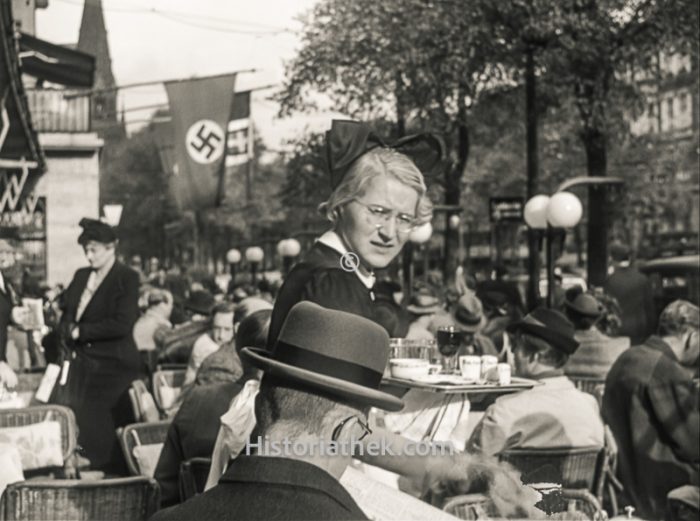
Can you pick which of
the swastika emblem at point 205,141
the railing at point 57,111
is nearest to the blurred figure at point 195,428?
the railing at point 57,111

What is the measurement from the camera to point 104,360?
22.8 ft

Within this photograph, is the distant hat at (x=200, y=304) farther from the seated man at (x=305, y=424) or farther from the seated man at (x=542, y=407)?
the seated man at (x=305, y=424)

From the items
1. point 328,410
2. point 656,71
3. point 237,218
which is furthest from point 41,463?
point 237,218

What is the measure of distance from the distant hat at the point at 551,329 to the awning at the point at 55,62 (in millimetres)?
5118

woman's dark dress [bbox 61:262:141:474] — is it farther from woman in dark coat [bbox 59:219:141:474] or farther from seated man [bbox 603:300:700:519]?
seated man [bbox 603:300:700:519]

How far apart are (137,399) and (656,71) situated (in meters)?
13.3

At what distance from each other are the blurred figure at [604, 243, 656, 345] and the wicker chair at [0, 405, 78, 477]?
23.8ft

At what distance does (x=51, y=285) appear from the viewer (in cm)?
1041

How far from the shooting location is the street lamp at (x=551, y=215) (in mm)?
11891

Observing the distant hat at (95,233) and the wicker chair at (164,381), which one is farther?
the wicker chair at (164,381)

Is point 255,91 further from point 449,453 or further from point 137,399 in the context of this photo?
point 449,453

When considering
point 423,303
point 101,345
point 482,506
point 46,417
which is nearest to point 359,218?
point 482,506

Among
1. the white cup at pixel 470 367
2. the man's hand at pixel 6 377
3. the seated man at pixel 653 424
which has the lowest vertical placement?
the seated man at pixel 653 424

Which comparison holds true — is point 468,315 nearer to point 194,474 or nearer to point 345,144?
point 194,474
